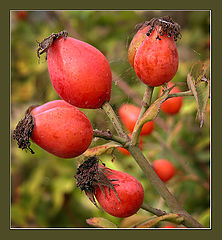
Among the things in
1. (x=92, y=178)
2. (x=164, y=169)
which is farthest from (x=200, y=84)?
(x=164, y=169)

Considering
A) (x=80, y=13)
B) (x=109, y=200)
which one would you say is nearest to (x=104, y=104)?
(x=109, y=200)

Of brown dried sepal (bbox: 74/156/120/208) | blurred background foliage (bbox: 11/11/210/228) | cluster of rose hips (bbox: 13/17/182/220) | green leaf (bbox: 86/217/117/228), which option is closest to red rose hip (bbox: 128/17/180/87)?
cluster of rose hips (bbox: 13/17/182/220)

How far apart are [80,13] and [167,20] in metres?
2.32

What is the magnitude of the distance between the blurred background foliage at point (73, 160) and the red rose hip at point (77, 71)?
1.41 meters

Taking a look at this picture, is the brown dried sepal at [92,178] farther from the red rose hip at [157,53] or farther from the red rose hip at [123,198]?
the red rose hip at [157,53]

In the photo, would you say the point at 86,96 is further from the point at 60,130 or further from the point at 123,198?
the point at 123,198

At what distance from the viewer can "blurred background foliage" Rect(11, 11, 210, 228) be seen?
10.6ft

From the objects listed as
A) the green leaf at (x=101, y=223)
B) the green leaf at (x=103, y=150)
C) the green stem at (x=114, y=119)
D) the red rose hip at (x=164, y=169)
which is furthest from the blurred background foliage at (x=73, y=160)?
the green stem at (x=114, y=119)

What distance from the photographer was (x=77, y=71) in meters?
1.47

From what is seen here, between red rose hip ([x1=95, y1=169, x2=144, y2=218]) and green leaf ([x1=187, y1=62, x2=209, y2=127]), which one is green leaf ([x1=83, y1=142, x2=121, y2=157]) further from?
green leaf ([x1=187, y1=62, x2=209, y2=127])

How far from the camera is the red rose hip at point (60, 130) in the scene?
146cm

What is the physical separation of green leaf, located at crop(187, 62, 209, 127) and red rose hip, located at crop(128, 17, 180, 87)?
4.6 inches

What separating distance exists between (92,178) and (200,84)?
66cm

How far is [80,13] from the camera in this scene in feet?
12.3
